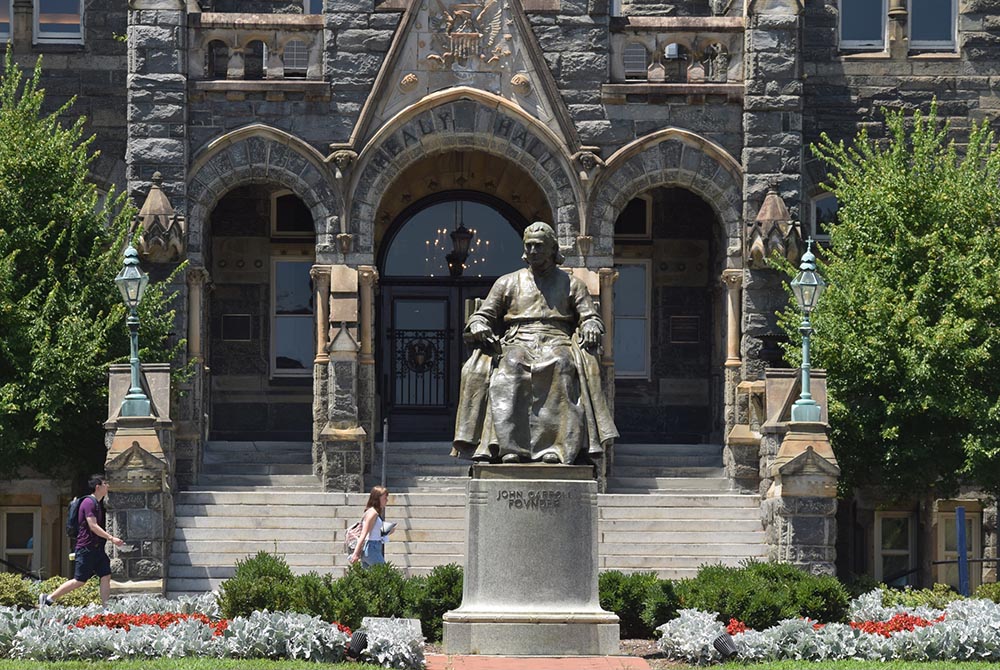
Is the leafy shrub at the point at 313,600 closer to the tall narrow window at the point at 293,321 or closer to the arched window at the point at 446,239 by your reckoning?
the tall narrow window at the point at 293,321

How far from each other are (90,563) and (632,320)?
11.7 meters

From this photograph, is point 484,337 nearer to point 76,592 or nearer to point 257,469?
point 76,592

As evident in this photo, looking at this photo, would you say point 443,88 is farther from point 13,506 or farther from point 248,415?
point 13,506

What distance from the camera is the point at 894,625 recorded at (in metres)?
19.8

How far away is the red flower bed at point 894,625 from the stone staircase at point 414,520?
6.50 m

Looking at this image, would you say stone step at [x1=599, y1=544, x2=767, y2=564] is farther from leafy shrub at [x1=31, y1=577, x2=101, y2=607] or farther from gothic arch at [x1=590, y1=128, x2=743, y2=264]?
leafy shrub at [x1=31, y1=577, x2=101, y2=607]

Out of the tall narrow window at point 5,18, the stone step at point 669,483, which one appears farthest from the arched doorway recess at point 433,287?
the tall narrow window at point 5,18

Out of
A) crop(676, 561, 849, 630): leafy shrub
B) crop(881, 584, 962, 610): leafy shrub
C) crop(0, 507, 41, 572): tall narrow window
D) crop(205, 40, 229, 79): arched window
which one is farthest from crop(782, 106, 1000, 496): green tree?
crop(0, 507, 41, 572): tall narrow window

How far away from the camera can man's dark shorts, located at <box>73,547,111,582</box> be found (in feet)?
77.8

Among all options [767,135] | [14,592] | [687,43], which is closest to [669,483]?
[767,135]

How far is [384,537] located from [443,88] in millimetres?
8607

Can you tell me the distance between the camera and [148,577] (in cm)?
2598

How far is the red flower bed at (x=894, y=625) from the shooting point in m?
19.6

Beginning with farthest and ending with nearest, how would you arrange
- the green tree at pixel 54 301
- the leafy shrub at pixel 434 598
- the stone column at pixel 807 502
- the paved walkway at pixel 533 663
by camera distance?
the green tree at pixel 54 301 < the stone column at pixel 807 502 < the leafy shrub at pixel 434 598 < the paved walkway at pixel 533 663
